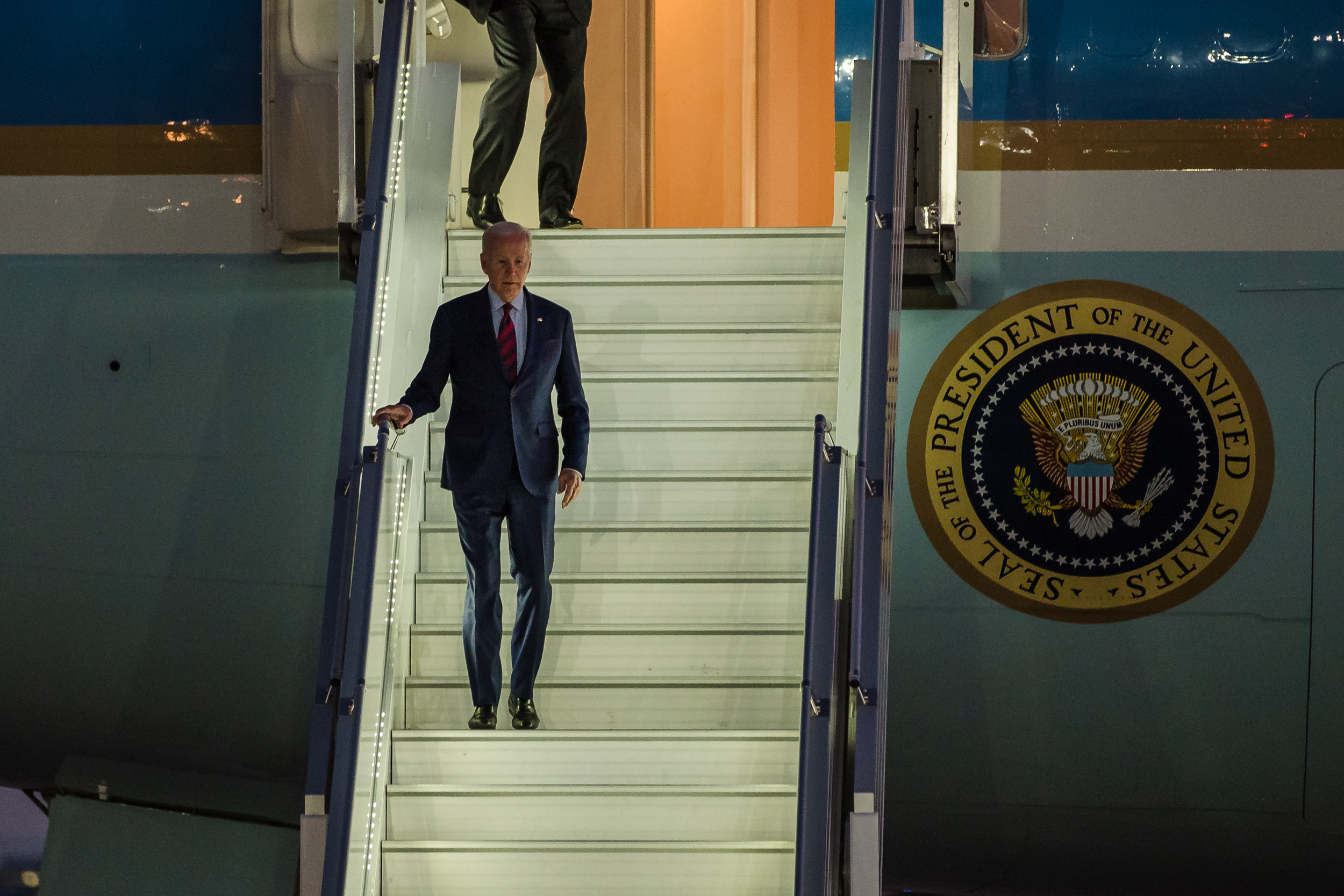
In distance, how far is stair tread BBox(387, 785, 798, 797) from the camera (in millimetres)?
3602

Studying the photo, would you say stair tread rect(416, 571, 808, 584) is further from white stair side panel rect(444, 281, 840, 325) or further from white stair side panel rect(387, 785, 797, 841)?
white stair side panel rect(444, 281, 840, 325)

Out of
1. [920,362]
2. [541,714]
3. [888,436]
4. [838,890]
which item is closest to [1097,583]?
[920,362]

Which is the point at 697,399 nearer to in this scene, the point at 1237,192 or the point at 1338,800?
the point at 1237,192

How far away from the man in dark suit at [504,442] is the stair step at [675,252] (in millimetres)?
1128

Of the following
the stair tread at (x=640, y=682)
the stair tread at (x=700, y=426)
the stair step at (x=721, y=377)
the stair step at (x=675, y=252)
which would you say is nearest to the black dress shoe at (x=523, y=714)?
the stair tread at (x=640, y=682)

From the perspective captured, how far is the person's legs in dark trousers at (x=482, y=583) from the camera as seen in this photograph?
3.68 m

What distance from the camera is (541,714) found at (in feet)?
13.2

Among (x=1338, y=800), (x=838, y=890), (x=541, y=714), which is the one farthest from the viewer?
(x=1338, y=800)

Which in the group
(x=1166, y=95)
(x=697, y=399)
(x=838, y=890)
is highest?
(x=1166, y=95)

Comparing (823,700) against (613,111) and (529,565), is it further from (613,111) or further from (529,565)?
(613,111)

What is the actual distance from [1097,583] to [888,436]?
1190 mm

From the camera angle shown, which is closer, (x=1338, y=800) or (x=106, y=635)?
(x=1338, y=800)

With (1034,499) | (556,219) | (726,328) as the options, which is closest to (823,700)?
(1034,499)

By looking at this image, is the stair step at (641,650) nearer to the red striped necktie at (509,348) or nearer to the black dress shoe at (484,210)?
the red striped necktie at (509,348)
